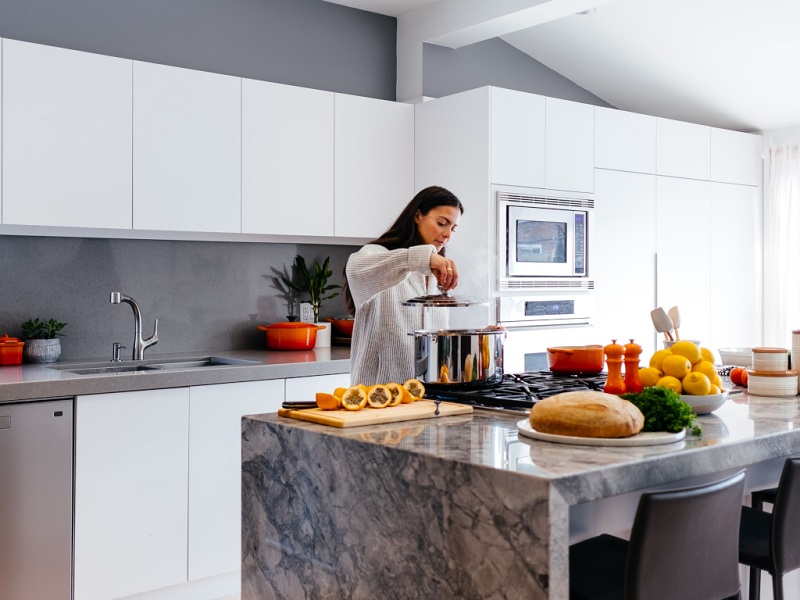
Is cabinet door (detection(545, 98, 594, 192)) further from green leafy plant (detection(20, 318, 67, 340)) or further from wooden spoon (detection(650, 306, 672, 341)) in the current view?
green leafy plant (detection(20, 318, 67, 340))

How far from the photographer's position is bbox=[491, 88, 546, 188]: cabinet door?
4062mm

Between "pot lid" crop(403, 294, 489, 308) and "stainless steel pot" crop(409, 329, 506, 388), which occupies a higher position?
"pot lid" crop(403, 294, 489, 308)

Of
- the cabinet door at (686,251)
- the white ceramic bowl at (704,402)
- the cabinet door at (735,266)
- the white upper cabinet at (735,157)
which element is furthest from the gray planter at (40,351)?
the white upper cabinet at (735,157)

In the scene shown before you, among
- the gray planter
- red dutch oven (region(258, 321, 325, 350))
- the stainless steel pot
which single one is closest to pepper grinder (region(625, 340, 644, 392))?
the stainless steel pot

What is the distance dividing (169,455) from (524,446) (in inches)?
78.2

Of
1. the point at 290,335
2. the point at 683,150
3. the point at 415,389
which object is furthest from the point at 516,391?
the point at 683,150

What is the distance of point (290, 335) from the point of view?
13.6ft

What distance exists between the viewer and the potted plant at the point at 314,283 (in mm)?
4391

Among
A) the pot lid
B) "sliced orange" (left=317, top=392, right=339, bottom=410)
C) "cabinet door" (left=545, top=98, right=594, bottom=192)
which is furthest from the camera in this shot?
"cabinet door" (left=545, top=98, right=594, bottom=192)

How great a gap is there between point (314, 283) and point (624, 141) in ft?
6.09

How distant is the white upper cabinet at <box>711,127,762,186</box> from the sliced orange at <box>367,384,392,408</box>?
389cm

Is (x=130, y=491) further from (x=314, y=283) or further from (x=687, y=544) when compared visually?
(x=687, y=544)

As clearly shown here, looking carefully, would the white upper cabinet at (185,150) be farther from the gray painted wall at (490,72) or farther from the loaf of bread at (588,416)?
the loaf of bread at (588,416)

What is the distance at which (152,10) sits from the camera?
153 inches
